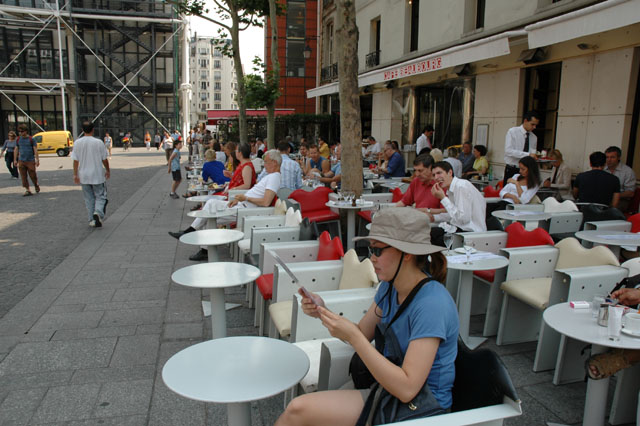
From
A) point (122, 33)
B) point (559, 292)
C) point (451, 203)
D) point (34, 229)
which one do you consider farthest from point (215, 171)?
point (122, 33)

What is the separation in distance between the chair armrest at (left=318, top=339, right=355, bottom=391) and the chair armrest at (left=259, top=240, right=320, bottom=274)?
191 cm

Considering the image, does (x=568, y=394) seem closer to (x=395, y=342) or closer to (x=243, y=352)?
(x=395, y=342)

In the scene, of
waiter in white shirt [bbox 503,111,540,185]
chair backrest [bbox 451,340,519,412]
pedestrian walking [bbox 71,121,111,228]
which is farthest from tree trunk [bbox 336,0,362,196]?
chair backrest [bbox 451,340,519,412]

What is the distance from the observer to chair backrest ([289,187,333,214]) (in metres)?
6.95

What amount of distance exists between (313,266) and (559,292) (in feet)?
5.77

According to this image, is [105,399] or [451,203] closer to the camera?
[105,399]

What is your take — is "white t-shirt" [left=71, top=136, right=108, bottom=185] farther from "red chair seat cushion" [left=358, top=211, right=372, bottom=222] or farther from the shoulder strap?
the shoulder strap

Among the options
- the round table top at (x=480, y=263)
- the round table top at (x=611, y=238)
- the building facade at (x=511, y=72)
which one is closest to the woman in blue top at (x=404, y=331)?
the round table top at (x=480, y=263)

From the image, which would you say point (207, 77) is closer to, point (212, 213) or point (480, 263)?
point (212, 213)

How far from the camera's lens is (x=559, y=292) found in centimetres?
330

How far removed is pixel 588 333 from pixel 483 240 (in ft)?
6.60

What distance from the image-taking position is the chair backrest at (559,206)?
5781mm

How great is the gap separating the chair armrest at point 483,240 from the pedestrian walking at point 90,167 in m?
6.67

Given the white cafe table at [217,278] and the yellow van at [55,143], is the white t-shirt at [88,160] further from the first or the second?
the yellow van at [55,143]
